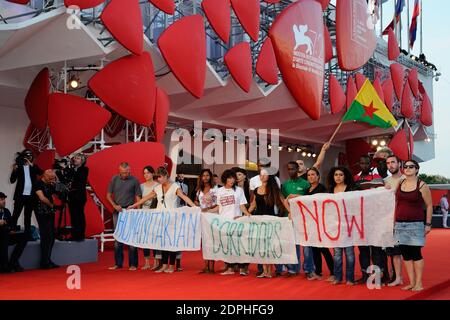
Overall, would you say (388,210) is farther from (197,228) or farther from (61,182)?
(61,182)

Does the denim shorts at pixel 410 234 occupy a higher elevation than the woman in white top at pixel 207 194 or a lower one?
lower

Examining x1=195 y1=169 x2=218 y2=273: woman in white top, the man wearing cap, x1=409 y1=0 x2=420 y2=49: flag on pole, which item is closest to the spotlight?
the man wearing cap

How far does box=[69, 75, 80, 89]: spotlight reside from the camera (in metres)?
13.1

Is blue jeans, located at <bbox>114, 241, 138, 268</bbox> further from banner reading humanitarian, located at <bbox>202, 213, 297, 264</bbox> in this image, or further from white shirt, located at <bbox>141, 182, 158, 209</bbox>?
banner reading humanitarian, located at <bbox>202, 213, 297, 264</bbox>

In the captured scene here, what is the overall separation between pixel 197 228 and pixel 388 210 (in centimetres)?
287

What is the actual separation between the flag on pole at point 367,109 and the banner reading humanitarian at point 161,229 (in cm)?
313

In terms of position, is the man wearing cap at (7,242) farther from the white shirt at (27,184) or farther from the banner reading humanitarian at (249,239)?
the banner reading humanitarian at (249,239)

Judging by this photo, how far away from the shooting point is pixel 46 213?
8.95 meters

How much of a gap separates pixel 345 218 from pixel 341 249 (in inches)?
15.6

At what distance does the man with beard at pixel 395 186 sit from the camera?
6996mm

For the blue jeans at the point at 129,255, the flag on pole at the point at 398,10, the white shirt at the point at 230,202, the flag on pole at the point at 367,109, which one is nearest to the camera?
the white shirt at the point at 230,202

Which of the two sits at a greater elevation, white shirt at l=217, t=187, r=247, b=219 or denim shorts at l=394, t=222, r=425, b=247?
white shirt at l=217, t=187, r=247, b=219

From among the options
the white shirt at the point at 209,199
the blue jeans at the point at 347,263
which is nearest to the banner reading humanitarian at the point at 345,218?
the blue jeans at the point at 347,263

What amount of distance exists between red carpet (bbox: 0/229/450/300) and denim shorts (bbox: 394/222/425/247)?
22.3 inches
